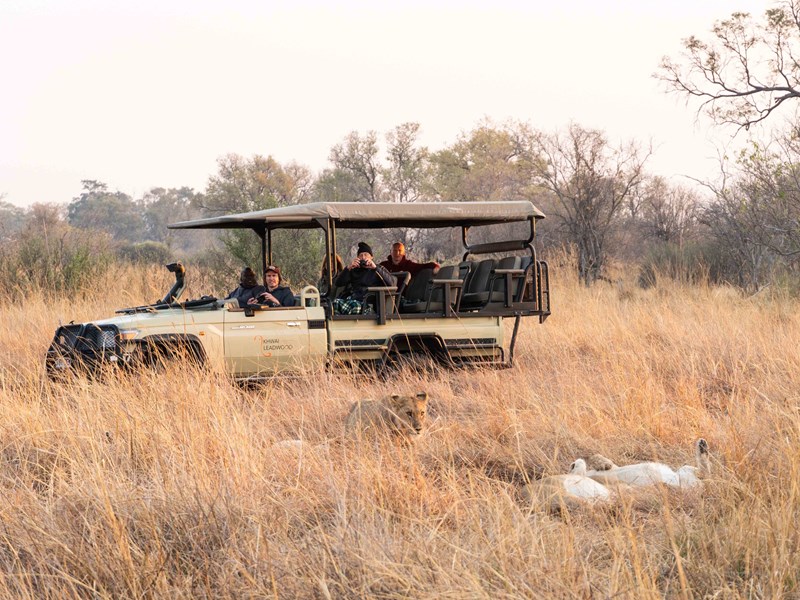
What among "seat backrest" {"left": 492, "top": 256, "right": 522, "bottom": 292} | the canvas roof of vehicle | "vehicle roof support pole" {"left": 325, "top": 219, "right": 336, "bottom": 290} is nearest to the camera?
"vehicle roof support pole" {"left": 325, "top": 219, "right": 336, "bottom": 290}

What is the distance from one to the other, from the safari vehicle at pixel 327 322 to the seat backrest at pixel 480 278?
0.02 metres

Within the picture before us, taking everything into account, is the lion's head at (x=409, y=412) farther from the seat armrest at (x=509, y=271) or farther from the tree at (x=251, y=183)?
the tree at (x=251, y=183)

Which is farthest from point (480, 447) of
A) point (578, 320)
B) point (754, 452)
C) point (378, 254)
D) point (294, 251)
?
point (378, 254)

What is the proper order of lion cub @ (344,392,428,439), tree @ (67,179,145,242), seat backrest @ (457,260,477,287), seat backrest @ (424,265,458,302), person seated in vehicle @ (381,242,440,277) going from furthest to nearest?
tree @ (67,179,145,242) → person seated in vehicle @ (381,242,440,277) → seat backrest @ (457,260,477,287) → seat backrest @ (424,265,458,302) → lion cub @ (344,392,428,439)

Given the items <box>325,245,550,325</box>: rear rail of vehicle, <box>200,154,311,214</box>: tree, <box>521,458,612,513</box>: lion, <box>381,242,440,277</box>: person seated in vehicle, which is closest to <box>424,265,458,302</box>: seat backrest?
<box>325,245,550,325</box>: rear rail of vehicle

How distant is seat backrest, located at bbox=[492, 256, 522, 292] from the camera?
29.4 ft

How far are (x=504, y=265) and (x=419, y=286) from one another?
2.79 feet

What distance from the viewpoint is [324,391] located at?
7074mm

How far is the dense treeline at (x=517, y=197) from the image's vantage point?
14969 millimetres

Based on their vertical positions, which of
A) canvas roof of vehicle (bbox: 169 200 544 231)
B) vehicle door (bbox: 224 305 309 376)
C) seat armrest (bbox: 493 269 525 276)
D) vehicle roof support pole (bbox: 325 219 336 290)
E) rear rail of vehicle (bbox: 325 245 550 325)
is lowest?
vehicle door (bbox: 224 305 309 376)

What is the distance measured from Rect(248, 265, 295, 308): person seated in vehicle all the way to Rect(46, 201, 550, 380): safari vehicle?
0.14 m

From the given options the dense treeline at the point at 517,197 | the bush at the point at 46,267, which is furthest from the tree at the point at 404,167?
the bush at the point at 46,267

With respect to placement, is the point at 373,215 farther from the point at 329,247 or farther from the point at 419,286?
the point at 419,286

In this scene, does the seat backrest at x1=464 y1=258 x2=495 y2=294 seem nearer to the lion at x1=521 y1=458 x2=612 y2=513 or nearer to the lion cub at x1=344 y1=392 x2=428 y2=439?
the lion cub at x1=344 y1=392 x2=428 y2=439
